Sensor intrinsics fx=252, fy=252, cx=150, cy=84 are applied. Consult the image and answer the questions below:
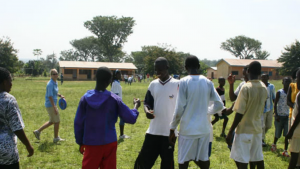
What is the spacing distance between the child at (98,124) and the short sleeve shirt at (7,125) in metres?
0.71

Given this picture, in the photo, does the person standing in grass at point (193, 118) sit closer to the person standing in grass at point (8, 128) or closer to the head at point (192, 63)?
the head at point (192, 63)

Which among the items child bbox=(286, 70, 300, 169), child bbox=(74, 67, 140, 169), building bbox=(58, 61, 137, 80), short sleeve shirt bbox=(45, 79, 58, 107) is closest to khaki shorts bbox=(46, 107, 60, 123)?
short sleeve shirt bbox=(45, 79, 58, 107)

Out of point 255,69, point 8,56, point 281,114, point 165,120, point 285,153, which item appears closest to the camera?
point 255,69

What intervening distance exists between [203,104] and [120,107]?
1158 millimetres

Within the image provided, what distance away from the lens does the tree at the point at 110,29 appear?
6481 centimetres

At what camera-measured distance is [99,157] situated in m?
3.29

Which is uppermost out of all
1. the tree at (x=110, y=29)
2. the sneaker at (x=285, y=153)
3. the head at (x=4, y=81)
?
the tree at (x=110, y=29)

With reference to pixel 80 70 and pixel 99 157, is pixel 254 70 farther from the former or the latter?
pixel 80 70

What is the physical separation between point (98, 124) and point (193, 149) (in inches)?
53.8

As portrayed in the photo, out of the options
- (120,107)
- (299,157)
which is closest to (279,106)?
(299,157)

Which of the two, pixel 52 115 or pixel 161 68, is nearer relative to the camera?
pixel 161 68

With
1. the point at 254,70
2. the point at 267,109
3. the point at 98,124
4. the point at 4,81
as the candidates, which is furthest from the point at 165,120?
the point at 267,109

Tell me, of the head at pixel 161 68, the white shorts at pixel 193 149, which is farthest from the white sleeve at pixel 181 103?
the head at pixel 161 68

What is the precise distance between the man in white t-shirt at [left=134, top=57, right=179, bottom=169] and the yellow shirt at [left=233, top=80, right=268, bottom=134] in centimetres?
102
